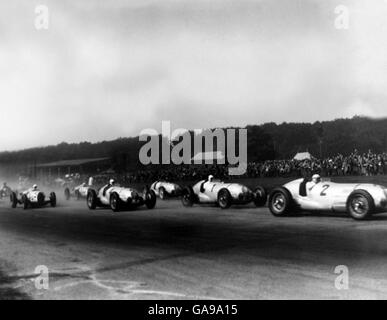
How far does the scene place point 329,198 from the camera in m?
11.7

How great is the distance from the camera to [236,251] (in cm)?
771

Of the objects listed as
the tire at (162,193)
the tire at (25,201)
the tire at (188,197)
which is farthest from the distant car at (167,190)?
the tire at (25,201)

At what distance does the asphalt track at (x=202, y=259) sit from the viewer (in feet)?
17.8

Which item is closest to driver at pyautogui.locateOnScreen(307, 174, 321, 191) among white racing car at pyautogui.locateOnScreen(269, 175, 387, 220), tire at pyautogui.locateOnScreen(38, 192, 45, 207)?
white racing car at pyautogui.locateOnScreen(269, 175, 387, 220)

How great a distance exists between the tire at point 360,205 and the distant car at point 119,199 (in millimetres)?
8378

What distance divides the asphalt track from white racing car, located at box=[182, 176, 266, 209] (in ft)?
12.2

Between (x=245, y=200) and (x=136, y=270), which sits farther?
(x=245, y=200)

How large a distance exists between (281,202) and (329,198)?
4.89 feet

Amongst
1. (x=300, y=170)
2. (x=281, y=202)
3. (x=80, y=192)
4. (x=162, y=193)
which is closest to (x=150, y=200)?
(x=162, y=193)

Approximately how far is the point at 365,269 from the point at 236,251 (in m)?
2.24

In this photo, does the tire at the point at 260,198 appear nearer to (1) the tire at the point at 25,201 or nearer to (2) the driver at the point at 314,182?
(2) the driver at the point at 314,182

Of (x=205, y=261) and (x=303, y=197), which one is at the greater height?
(x=303, y=197)
